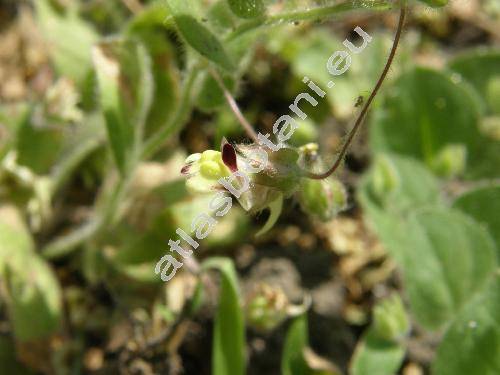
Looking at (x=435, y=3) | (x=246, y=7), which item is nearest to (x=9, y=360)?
(x=246, y=7)

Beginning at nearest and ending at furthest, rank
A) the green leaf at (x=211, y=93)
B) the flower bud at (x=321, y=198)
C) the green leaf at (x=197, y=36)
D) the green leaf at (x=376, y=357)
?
the green leaf at (x=197, y=36)
the flower bud at (x=321, y=198)
the green leaf at (x=211, y=93)
the green leaf at (x=376, y=357)

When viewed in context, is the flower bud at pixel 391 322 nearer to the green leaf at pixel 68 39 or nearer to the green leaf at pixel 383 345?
the green leaf at pixel 383 345

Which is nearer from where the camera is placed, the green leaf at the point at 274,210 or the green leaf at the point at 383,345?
the green leaf at the point at 274,210

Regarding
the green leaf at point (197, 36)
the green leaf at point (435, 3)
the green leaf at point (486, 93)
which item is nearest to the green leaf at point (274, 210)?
the green leaf at point (197, 36)

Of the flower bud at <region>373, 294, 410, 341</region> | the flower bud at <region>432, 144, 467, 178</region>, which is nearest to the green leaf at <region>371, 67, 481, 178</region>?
the flower bud at <region>432, 144, 467, 178</region>

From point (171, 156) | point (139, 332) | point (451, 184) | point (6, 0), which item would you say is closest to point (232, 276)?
point (139, 332)

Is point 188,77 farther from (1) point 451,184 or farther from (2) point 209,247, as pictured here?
(1) point 451,184

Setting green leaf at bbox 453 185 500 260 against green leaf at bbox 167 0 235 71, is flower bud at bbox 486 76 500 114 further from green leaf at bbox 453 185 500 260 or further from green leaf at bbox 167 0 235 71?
green leaf at bbox 167 0 235 71

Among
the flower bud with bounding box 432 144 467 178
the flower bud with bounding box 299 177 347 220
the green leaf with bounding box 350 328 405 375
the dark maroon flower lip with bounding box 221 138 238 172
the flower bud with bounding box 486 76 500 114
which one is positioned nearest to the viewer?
the dark maroon flower lip with bounding box 221 138 238 172
